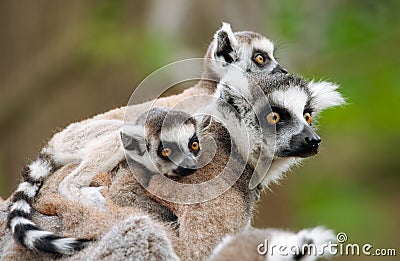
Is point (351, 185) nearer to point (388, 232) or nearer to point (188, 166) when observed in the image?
point (388, 232)

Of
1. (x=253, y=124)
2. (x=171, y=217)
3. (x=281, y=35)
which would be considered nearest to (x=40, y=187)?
(x=171, y=217)

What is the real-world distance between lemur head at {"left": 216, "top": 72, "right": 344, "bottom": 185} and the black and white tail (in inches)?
70.6

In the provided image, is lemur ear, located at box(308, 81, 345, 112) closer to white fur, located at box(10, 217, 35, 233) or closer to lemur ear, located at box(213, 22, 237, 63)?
lemur ear, located at box(213, 22, 237, 63)

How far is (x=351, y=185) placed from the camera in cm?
1873

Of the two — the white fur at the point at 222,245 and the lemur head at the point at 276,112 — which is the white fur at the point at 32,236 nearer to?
the white fur at the point at 222,245

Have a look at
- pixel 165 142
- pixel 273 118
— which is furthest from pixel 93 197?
pixel 273 118

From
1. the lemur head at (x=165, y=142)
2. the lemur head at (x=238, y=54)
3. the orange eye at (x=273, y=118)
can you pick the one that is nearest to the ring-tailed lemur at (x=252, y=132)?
the orange eye at (x=273, y=118)

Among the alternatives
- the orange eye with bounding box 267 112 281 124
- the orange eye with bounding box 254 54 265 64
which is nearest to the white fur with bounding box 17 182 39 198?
the orange eye with bounding box 267 112 281 124

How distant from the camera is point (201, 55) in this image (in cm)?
1358

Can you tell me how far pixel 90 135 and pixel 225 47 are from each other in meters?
1.77

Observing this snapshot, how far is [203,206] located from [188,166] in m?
0.42

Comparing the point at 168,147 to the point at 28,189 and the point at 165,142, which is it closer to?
the point at 165,142

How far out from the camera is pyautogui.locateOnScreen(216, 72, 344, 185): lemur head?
660 centimetres

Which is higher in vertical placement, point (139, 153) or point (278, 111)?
point (278, 111)
